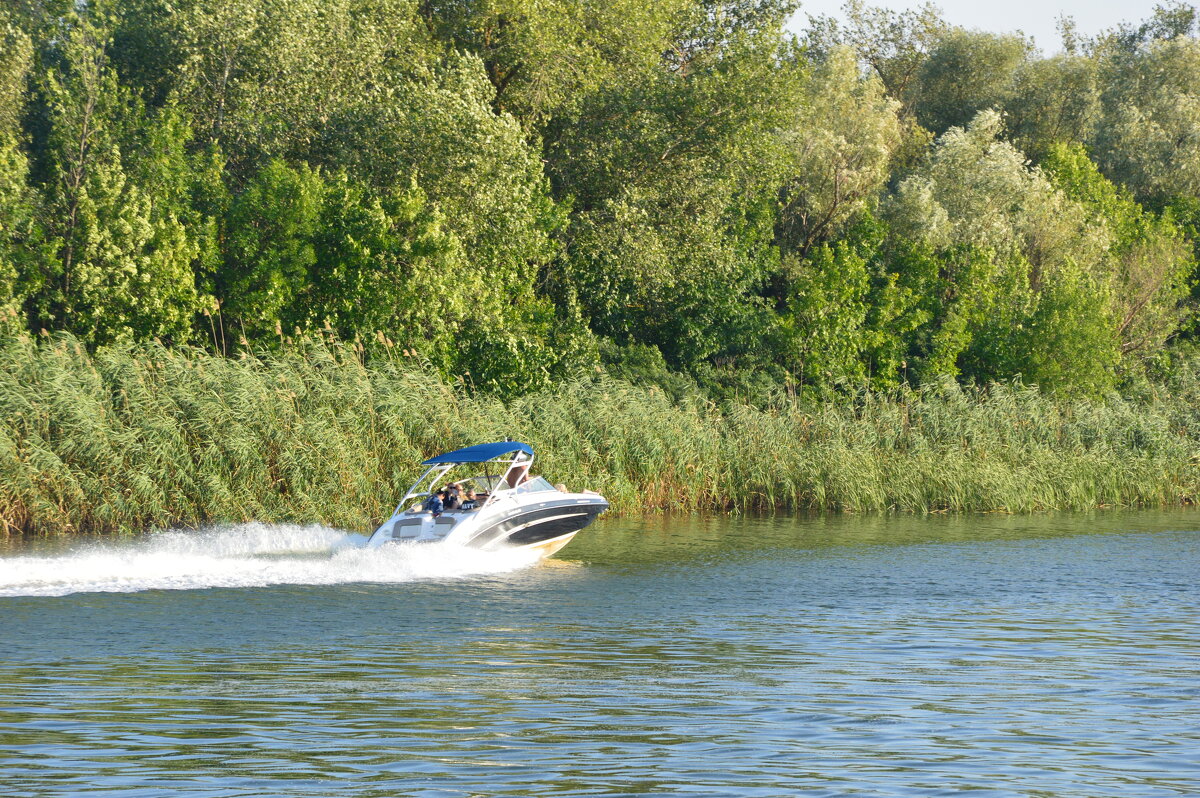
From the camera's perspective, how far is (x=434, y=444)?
30109mm

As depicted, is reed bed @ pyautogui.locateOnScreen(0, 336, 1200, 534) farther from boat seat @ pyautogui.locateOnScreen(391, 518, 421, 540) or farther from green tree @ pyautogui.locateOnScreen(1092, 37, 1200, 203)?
green tree @ pyautogui.locateOnScreen(1092, 37, 1200, 203)

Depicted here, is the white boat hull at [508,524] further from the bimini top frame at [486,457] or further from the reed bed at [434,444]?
the reed bed at [434,444]

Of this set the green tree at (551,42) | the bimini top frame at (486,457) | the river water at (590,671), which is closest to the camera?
the river water at (590,671)

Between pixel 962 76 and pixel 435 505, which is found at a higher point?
pixel 962 76

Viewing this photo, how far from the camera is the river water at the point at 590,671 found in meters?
10.3

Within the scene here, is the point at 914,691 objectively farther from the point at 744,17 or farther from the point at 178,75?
the point at 744,17

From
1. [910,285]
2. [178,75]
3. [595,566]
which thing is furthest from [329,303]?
[910,285]

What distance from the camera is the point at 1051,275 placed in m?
52.5

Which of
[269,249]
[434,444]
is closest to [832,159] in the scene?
[269,249]

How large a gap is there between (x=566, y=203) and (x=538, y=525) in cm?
1969

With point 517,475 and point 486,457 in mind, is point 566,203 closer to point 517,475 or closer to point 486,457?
point 517,475

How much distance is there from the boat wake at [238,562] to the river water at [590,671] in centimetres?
8

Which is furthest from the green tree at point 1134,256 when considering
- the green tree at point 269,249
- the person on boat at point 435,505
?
the person on boat at point 435,505

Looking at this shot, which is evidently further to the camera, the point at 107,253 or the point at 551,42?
the point at 551,42
